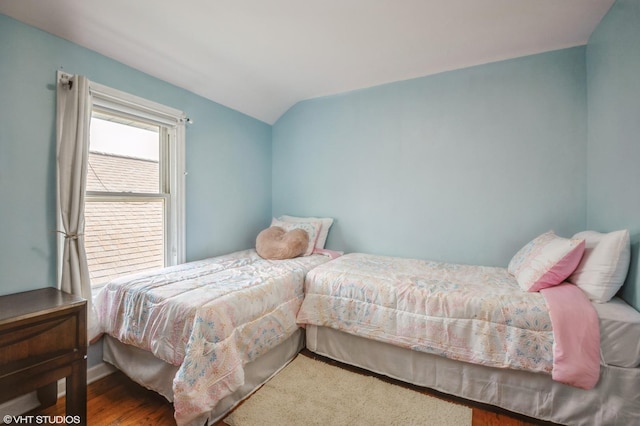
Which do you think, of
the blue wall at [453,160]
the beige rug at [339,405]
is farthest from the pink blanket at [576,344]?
the blue wall at [453,160]

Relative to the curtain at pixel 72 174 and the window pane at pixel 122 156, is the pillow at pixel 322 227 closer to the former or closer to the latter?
the window pane at pixel 122 156

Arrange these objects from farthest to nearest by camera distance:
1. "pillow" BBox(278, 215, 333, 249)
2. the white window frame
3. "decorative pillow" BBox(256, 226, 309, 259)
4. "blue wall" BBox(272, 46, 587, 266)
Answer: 1. "pillow" BBox(278, 215, 333, 249)
2. "decorative pillow" BBox(256, 226, 309, 259)
3. the white window frame
4. "blue wall" BBox(272, 46, 587, 266)

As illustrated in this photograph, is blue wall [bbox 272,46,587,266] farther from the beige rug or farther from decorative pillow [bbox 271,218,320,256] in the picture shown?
the beige rug

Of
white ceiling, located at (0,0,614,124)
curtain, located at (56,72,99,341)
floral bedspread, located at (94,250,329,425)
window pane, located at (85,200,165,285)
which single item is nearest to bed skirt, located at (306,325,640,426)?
floral bedspread, located at (94,250,329,425)

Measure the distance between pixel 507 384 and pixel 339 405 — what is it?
0.97 m

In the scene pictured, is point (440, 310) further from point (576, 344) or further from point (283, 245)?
point (283, 245)

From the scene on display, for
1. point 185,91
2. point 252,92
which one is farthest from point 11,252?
point 252,92

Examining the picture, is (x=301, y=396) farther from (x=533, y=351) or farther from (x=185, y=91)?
(x=185, y=91)

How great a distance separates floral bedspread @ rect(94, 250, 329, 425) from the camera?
1387 millimetres

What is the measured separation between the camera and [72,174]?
175cm

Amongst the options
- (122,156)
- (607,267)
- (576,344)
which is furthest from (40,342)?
(607,267)

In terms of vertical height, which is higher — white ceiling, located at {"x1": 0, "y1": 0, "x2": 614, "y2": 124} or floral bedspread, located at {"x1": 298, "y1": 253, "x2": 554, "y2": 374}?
white ceiling, located at {"x1": 0, "y1": 0, "x2": 614, "y2": 124}

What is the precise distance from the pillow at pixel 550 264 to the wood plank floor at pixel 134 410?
760mm

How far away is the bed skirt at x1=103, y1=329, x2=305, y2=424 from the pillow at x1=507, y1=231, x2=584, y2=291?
1.69 metres
